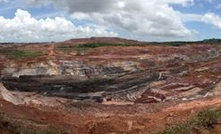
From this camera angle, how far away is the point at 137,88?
4591cm

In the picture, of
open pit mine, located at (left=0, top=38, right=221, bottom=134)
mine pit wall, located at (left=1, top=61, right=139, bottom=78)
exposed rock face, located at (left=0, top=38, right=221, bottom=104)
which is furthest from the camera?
mine pit wall, located at (left=1, top=61, right=139, bottom=78)

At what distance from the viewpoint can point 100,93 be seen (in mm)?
44938

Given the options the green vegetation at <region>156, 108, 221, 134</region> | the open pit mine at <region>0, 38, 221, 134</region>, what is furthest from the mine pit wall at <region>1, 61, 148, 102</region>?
the green vegetation at <region>156, 108, 221, 134</region>

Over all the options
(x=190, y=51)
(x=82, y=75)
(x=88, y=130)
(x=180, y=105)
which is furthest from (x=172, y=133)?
(x=190, y=51)

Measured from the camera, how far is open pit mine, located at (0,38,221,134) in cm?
2660

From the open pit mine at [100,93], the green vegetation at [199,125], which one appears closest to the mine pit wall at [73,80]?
the open pit mine at [100,93]

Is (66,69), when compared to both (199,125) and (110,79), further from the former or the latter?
(199,125)

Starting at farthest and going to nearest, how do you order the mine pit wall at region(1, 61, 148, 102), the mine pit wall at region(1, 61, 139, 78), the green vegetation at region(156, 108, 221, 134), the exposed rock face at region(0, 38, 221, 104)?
1. the mine pit wall at region(1, 61, 139, 78)
2. the mine pit wall at region(1, 61, 148, 102)
3. the exposed rock face at region(0, 38, 221, 104)
4. the green vegetation at region(156, 108, 221, 134)

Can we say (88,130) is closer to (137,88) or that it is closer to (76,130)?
(76,130)

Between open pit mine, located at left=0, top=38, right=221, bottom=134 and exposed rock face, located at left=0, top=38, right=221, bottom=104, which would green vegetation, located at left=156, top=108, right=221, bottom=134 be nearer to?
open pit mine, located at left=0, top=38, right=221, bottom=134

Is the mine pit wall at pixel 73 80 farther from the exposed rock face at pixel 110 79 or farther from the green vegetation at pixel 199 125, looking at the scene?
the green vegetation at pixel 199 125

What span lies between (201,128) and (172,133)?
3.92 ft

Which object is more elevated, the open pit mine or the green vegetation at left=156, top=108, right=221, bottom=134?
the green vegetation at left=156, top=108, right=221, bottom=134

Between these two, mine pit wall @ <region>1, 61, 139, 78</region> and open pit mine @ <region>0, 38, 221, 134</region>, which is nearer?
open pit mine @ <region>0, 38, 221, 134</region>
